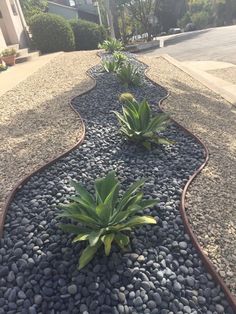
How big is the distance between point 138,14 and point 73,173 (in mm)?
26100

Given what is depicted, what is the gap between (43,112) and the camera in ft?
20.8

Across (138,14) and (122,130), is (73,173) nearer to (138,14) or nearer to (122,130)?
(122,130)

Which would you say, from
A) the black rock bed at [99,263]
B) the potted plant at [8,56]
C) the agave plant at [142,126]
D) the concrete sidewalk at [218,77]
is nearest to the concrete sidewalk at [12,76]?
the potted plant at [8,56]

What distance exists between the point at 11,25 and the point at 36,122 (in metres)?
12.5

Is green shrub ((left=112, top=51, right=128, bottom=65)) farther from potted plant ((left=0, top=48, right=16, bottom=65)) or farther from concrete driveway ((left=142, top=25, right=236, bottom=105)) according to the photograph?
potted plant ((left=0, top=48, right=16, bottom=65))

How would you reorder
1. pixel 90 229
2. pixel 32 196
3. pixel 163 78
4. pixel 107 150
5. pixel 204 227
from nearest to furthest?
pixel 90 229 < pixel 204 227 < pixel 32 196 < pixel 107 150 < pixel 163 78

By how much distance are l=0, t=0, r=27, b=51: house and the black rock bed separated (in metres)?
14.4

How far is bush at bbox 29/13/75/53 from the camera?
1603cm

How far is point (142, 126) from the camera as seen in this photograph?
15.9 feet

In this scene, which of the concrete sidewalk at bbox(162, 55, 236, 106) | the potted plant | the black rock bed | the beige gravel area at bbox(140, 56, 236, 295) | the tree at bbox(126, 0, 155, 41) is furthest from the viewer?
the tree at bbox(126, 0, 155, 41)

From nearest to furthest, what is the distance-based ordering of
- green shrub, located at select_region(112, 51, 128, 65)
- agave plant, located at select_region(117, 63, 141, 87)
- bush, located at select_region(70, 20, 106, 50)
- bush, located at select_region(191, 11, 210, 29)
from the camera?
agave plant, located at select_region(117, 63, 141, 87), green shrub, located at select_region(112, 51, 128, 65), bush, located at select_region(70, 20, 106, 50), bush, located at select_region(191, 11, 210, 29)

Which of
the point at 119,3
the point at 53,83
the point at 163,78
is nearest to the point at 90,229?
the point at 53,83

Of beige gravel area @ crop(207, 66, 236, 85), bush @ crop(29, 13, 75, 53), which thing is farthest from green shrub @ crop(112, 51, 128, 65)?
bush @ crop(29, 13, 75, 53)

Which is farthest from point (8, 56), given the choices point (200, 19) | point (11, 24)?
point (200, 19)
